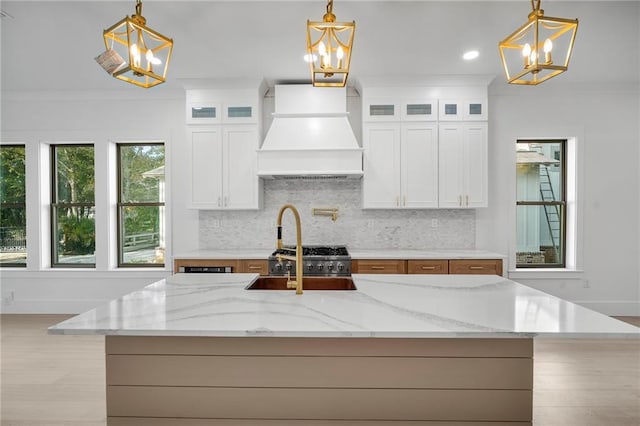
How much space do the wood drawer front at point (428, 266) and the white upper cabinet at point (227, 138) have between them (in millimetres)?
1978

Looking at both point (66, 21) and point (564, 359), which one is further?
point (66, 21)

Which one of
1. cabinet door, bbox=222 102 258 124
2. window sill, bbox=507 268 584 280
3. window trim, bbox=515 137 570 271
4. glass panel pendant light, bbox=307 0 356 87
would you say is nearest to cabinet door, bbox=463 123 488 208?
window trim, bbox=515 137 570 271

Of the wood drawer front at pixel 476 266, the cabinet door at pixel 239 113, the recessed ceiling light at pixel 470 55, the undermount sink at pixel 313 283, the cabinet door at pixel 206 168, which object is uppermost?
the recessed ceiling light at pixel 470 55

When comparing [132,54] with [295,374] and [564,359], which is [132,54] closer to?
[295,374]

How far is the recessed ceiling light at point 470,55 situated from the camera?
4.01 m

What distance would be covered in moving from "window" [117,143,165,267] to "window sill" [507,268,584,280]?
15.8 ft

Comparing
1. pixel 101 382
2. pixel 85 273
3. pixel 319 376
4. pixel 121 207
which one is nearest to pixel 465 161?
pixel 319 376

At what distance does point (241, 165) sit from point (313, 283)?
251 centimetres

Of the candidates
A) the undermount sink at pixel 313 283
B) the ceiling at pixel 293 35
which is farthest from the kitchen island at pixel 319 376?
the ceiling at pixel 293 35

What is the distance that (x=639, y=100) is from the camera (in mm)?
4816

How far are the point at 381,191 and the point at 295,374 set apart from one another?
3113mm

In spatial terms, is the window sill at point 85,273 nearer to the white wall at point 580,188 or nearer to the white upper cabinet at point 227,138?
the white wall at point 580,188

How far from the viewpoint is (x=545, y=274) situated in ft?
15.8

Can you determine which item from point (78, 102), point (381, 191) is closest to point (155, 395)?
point (381, 191)
